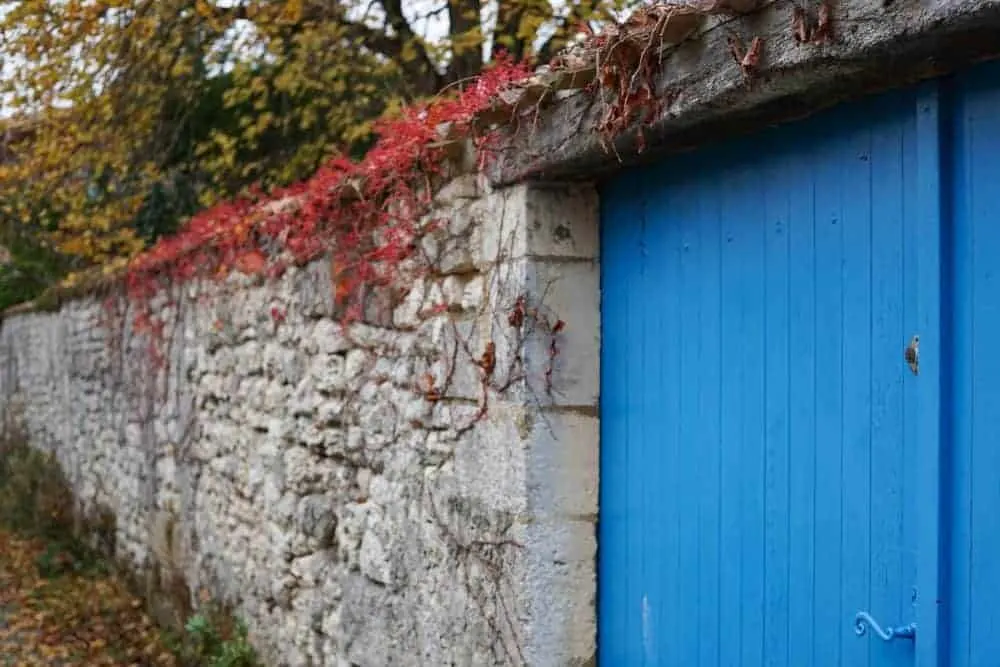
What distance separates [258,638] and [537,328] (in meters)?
2.91

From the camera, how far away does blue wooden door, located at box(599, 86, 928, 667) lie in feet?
6.61

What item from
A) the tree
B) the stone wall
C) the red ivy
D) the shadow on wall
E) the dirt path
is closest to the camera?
the stone wall

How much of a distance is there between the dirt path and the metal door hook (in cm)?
450

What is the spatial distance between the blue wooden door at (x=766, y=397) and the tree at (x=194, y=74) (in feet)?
13.2

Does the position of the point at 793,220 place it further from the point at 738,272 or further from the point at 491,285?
the point at 491,285

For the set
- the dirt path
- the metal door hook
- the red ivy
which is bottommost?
the dirt path

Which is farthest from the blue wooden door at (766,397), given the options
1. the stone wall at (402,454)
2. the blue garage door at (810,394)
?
the stone wall at (402,454)

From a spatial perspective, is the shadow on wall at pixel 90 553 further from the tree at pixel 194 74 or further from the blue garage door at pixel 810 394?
the blue garage door at pixel 810 394

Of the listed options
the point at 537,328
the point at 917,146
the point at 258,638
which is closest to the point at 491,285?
the point at 537,328

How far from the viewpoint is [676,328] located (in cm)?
266

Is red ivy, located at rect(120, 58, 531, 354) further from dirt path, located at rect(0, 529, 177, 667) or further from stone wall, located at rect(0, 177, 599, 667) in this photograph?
dirt path, located at rect(0, 529, 177, 667)

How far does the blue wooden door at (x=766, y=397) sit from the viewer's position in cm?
201

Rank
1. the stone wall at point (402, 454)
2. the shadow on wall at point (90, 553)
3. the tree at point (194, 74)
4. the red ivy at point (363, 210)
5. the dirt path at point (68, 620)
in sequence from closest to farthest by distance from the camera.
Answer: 1. the stone wall at point (402, 454)
2. the red ivy at point (363, 210)
3. the shadow on wall at point (90, 553)
4. the dirt path at point (68, 620)
5. the tree at point (194, 74)

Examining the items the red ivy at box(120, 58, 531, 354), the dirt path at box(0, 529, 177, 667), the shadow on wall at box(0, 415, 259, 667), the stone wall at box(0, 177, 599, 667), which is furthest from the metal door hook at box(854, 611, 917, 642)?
the dirt path at box(0, 529, 177, 667)
